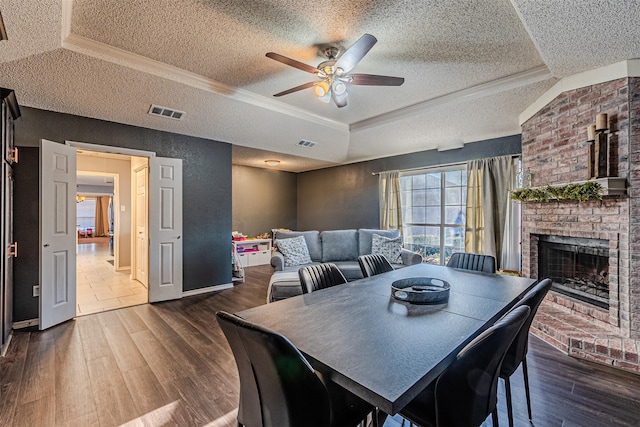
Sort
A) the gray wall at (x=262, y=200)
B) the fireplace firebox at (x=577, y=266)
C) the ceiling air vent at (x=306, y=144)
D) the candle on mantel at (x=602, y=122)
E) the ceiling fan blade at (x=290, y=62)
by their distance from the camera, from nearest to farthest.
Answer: the ceiling fan blade at (x=290, y=62) → the candle on mantel at (x=602, y=122) → the fireplace firebox at (x=577, y=266) → the ceiling air vent at (x=306, y=144) → the gray wall at (x=262, y=200)

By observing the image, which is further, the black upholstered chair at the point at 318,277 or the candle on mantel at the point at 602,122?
the candle on mantel at the point at 602,122

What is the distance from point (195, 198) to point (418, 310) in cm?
398

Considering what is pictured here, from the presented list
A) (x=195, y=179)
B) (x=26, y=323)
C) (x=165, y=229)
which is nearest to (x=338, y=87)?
(x=195, y=179)

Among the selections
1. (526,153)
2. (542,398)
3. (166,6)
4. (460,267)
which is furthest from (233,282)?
(526,153)

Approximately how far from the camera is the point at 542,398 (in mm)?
2047

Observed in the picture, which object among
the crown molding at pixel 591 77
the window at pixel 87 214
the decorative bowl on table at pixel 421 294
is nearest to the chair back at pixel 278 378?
the decorative bowl on table at pixel 421 294

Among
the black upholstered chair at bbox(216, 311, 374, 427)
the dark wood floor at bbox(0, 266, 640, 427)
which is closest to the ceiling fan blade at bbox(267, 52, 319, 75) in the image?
the black upholstered chair at bbox(216, 311, 374, 427)

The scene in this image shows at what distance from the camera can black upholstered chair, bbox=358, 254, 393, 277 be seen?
Answer: 111 inches

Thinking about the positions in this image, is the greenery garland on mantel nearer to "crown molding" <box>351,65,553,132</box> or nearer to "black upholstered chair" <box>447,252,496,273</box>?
"black upholstered chair" <box>447,252,496,273</box>

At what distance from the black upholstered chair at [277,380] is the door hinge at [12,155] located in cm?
330

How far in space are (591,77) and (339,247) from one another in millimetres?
3802

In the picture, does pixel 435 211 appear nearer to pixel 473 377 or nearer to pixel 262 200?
pixel 262 200

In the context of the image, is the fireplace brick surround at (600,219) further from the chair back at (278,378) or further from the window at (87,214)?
the window at (87,214)

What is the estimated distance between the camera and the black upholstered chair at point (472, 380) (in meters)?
1.10
